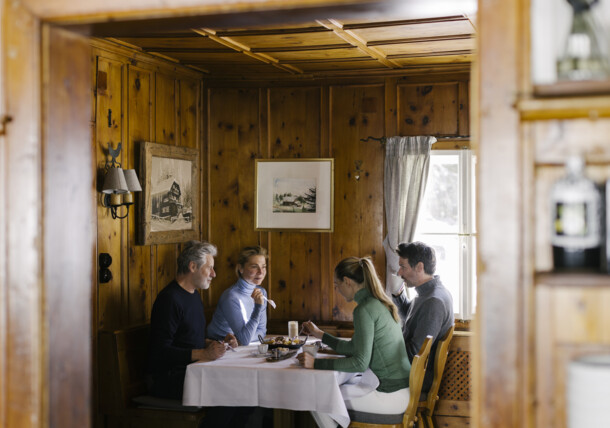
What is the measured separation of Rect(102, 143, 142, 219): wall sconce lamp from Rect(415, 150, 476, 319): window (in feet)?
7.09

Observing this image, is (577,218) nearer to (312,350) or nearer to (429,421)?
(312,350)

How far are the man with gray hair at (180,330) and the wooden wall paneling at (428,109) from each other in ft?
6.33

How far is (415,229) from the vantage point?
5363 millimetres

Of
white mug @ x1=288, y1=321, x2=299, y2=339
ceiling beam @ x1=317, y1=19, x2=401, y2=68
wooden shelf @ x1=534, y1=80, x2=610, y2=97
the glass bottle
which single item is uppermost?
ceiling beam @ x1=317, y1=19, x2=401, y2=68

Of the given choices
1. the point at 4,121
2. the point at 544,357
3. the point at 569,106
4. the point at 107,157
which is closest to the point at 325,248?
the point at 107,157

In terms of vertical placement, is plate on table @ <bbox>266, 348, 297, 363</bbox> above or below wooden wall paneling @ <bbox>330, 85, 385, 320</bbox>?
below

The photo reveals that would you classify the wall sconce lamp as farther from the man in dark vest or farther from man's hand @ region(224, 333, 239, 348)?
the man in dark vest

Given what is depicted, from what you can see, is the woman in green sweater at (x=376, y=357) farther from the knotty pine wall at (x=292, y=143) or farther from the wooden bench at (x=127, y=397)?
the knotty pine wall at (x=292, y=143)

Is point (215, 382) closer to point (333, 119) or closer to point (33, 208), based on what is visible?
point (33, 208)

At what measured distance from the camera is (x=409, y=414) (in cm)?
390

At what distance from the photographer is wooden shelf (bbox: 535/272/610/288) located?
156cm

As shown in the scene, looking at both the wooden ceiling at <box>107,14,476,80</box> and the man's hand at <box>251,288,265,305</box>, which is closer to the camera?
the wooden ceiling at <box>107,14,476,80</box>

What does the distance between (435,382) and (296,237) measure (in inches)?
74.9

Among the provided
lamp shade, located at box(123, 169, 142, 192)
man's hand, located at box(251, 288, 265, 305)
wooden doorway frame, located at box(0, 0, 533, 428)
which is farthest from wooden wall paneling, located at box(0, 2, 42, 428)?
man's hand, located at box(251, 288, 265, 305)
